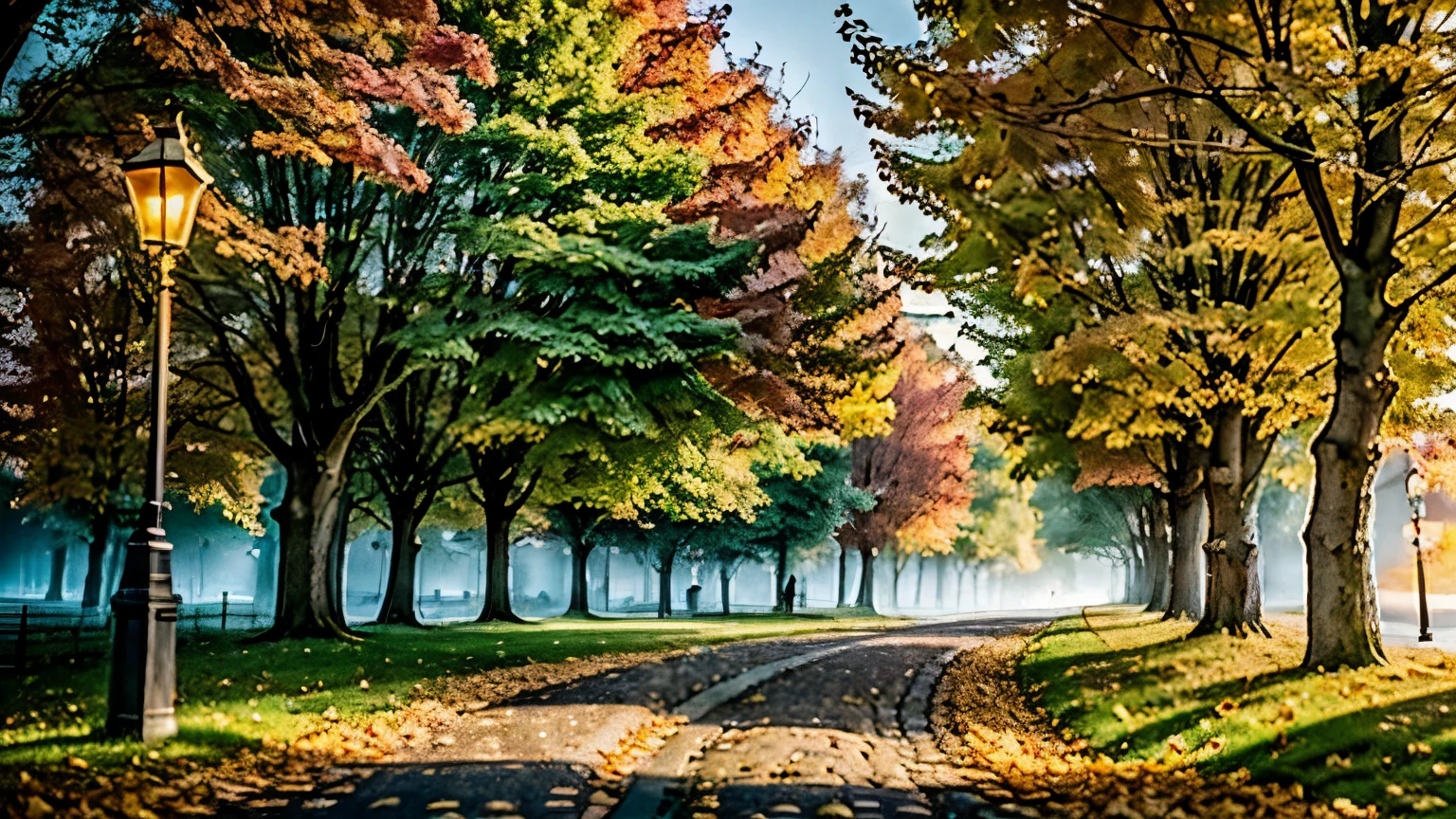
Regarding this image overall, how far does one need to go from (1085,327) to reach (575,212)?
24.5 ft

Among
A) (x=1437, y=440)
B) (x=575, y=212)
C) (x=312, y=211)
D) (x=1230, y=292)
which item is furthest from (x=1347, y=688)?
(x=1437, y=440)

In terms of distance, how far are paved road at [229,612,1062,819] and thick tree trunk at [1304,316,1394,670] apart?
4.04 m

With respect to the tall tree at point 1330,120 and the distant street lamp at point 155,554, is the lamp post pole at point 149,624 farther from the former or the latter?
the tall tree at point 1330,120

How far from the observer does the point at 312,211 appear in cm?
1666

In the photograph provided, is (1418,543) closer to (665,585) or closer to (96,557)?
(665,585)

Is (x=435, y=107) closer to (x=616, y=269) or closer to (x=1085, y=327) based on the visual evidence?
(x=616, y=269)

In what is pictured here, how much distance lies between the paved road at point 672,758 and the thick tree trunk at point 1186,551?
902cm

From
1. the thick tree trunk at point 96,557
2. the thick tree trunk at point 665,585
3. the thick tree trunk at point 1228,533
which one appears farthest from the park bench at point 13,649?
the thick tree trunk at point 665,585

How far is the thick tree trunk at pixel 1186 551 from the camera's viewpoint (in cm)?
2006

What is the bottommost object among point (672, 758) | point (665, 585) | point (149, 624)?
point (665, 585)

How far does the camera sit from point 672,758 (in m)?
8.26

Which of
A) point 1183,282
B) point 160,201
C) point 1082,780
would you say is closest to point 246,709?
point 160,201

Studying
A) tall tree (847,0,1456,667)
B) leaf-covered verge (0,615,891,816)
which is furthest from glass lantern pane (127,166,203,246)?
tall tree (847,0,1456,667)

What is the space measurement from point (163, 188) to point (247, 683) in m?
5.72
